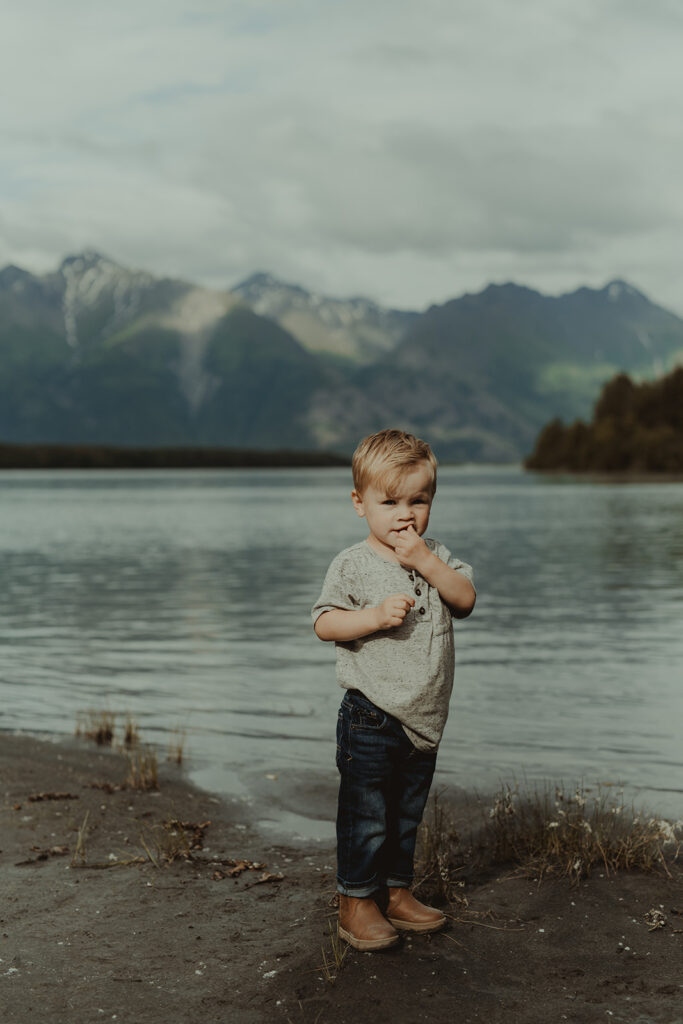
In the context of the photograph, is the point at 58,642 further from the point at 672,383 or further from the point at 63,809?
the point at 672,383

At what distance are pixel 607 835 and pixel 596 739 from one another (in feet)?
18.9

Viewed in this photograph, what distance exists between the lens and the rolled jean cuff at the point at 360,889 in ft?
18.1

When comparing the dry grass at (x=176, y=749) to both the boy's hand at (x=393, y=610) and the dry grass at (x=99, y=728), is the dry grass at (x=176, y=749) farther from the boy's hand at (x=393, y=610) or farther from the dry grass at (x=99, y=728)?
the boy's hand at (x=393, y=610)

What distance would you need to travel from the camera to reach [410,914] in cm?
567

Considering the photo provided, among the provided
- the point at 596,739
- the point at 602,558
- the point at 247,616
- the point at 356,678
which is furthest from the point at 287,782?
the point at 602,558

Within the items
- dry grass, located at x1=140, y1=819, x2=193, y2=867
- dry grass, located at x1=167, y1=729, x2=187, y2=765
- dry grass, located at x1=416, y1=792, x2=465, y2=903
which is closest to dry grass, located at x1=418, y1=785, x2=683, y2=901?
dry grass, located at x1=416, y1=792, x2=465, y2=903

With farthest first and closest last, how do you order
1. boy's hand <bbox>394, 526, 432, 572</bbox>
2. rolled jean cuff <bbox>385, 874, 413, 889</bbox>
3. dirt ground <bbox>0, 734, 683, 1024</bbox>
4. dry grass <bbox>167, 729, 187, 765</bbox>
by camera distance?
1. dry grass <bbox>167, 729, 187, 765</bbox>
2. rolled jean cuff <bbox>385, 874, 413, 889</bbox>
3. boy's hand <bbox>394, 526, 432, 572</bbox>
4. dirt ground <bbox>0, 734, 683, 1024</bbox>

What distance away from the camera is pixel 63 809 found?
8.41 m

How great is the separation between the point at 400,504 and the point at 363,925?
2.14m

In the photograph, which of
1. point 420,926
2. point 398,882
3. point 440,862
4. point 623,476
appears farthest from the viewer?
point 623,476

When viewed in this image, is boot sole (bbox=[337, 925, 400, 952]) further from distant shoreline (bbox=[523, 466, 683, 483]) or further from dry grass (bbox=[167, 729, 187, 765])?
distant shoreline (bbox=[523, 466, 683, 483])

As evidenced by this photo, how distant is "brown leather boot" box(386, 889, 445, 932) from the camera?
565 centimetres

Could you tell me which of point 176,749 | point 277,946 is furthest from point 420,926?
point 176,749

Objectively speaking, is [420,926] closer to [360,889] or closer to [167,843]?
[360,889]
